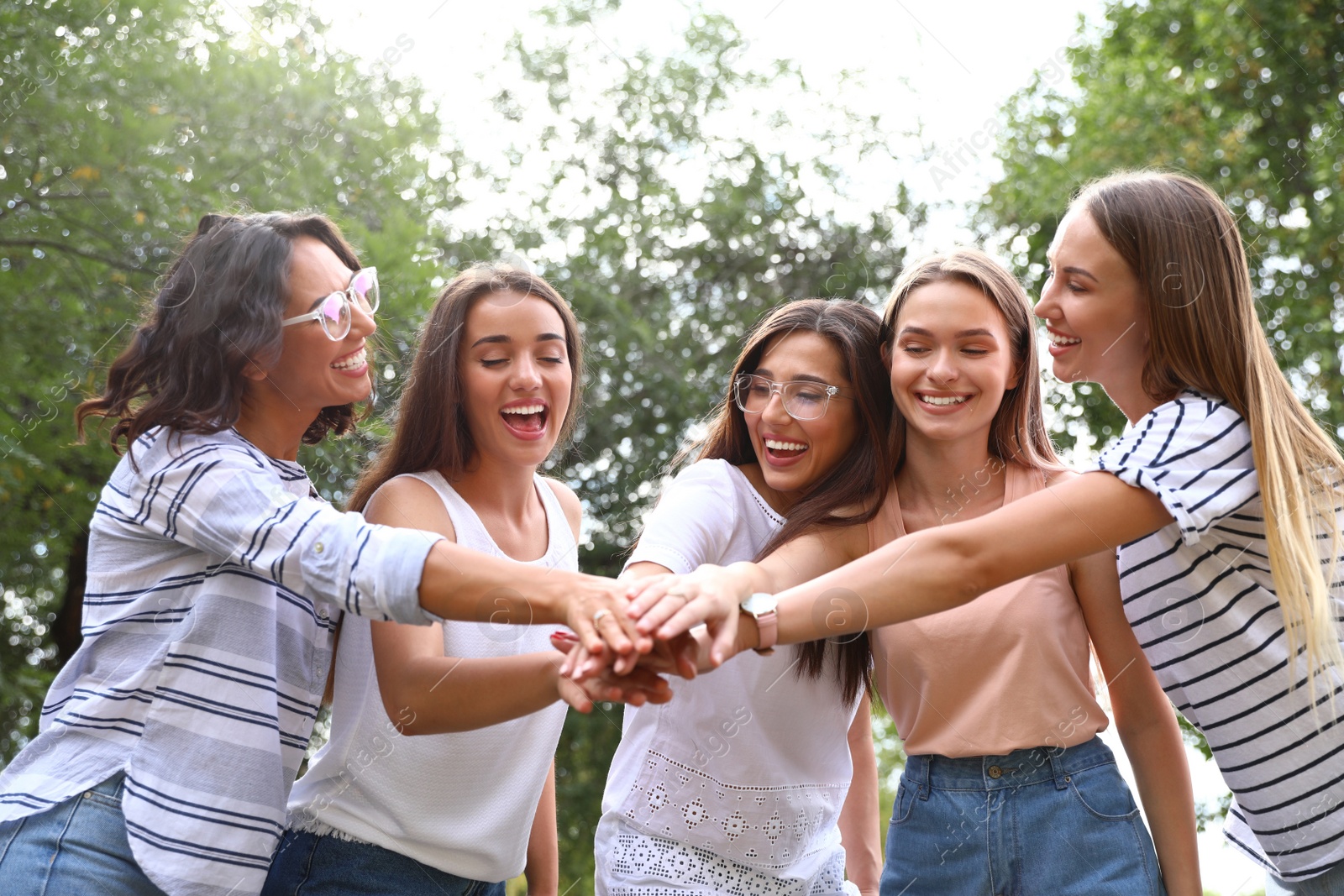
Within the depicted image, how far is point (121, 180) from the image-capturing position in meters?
5.44

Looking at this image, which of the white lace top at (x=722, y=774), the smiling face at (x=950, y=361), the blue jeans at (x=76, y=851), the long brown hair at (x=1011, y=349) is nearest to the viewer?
the blue jeans at (x=76, y=851)

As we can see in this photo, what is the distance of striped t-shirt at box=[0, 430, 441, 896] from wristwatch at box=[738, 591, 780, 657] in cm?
59

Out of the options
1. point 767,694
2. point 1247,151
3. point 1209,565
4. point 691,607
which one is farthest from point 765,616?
point 1247,151

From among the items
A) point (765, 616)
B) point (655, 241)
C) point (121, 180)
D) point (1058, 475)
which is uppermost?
point (655, 241)

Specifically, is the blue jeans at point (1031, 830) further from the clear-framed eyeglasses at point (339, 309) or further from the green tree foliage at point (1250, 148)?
the green tree foliage at point (1250, 148)

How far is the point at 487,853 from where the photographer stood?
2.28m

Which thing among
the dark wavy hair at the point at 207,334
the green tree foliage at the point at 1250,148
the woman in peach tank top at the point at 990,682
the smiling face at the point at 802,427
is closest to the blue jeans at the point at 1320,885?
the woman in peach tank top at the point at 990,682

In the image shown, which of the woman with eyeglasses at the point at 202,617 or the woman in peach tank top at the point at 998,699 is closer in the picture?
the woman with eyeglasses at the point at 202,617

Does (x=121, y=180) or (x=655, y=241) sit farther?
(x=655, y=241)

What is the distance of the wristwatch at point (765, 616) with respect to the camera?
2.15 meters

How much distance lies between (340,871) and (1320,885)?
1798 mm

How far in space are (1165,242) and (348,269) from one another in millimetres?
1664

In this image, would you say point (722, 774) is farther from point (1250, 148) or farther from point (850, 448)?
point (1250, 148)

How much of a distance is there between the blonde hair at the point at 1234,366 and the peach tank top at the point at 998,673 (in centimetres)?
39
